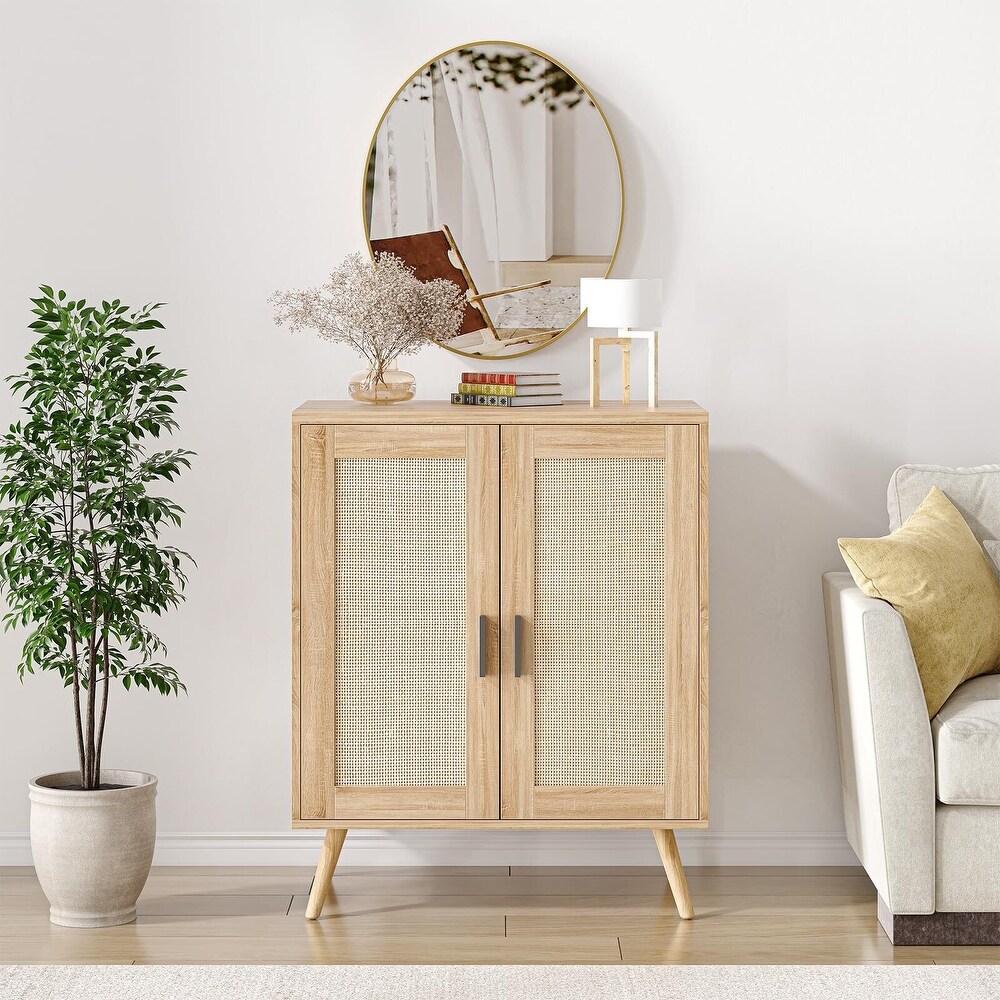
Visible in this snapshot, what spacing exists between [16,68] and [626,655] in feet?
6.78

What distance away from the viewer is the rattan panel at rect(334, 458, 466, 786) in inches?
109

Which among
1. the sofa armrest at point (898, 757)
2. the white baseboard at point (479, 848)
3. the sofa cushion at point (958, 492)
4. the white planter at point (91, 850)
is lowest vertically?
the white baseboard at point (479, 848)

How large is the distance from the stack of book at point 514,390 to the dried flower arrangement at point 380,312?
152 millimetres

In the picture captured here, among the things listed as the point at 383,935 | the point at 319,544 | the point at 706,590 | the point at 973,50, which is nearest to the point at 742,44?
the point at 973,50

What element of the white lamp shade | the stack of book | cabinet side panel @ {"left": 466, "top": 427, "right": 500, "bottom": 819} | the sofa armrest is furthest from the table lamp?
the sofa armrest

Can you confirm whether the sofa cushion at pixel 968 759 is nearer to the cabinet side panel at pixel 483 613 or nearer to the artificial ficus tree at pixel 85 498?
the cabinet side panel at pixel 483 613

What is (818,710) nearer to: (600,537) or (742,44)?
(600,537)

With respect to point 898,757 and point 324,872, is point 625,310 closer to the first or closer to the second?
point 898,757

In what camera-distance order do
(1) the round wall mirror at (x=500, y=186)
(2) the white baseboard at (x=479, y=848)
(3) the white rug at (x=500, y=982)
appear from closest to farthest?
(3) the white rug at (x=500, y=982) < (1) the round wall mirror at (x=500, y=186) < (2) the white baseboard at (x=479, y=848)

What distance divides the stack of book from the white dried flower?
6.0 inches

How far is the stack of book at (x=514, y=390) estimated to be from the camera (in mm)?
2857

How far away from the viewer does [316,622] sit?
279 cm

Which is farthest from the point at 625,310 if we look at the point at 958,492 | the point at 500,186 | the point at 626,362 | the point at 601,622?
the point at 958,492

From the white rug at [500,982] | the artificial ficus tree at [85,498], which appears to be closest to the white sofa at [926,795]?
the white rug at [500,982]
